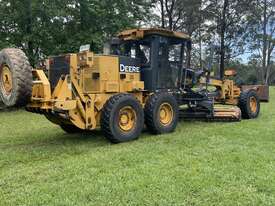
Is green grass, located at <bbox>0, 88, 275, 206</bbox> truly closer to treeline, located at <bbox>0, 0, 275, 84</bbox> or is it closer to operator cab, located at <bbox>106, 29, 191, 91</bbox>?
operator cab, located at <bbox>106, 29, 191, 91</bbox>

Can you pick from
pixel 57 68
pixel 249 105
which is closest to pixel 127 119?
pixel 57 68

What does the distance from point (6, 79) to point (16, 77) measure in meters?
0.63

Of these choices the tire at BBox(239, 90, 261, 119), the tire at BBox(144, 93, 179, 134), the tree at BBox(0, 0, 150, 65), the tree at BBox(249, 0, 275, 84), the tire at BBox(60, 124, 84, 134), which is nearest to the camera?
the tire at BBox(144, 93, 179, 134)

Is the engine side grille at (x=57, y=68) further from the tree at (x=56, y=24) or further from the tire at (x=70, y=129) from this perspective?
the tree at (x=56, y=24)

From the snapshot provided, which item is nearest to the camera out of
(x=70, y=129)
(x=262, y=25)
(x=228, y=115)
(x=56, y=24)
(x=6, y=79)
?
(x=6, y=79)

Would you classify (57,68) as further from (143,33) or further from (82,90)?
(143,33)

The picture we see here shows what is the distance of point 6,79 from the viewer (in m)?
7.74

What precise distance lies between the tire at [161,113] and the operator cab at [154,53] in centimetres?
49

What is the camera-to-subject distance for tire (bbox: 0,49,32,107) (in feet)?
23.7

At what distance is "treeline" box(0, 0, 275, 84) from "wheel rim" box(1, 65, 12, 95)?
6.45 metres

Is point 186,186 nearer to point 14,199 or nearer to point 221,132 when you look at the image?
point 14,199

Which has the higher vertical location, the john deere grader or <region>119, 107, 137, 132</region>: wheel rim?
the john deere grader

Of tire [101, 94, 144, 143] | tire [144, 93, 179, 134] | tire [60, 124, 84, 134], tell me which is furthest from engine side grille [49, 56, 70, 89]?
tire [144, 93, 179, 134]

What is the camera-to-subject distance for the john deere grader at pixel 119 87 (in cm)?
764
